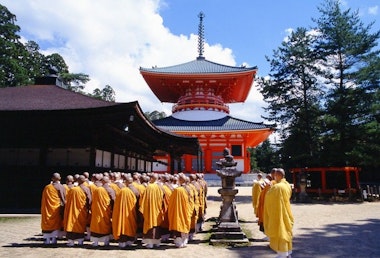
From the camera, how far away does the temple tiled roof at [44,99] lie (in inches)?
444

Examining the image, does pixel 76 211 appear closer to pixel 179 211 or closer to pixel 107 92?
pixel 179 211

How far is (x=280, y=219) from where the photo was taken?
221 inches

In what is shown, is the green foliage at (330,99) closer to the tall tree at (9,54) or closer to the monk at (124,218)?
the monk at (124,218)

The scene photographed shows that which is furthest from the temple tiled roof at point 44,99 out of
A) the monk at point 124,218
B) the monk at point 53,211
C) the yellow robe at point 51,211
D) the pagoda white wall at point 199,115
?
the pagoda white wall at point 199,115

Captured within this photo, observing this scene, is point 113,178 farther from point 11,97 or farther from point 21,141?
point 11,97

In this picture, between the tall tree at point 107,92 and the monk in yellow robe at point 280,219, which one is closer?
the monk in yellow robe at point 280,219

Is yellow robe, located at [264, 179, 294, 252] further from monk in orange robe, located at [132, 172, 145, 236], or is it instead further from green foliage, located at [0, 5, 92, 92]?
green foliage, located at [0, 5, 92, 92]

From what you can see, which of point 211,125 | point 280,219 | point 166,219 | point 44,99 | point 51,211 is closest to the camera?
point 280,219

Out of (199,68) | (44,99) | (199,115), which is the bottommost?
(44,99)

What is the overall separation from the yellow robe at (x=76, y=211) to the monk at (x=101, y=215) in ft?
0.79

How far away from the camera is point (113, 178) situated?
845 cm

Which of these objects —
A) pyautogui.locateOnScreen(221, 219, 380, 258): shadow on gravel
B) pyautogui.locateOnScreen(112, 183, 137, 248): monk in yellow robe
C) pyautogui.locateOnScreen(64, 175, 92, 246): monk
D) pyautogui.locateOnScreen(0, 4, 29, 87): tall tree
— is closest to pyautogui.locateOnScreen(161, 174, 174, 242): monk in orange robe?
pyautogui.locateOnScreen(112, 183, 137, 248): monk in yellow robe

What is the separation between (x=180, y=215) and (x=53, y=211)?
9.59 ft

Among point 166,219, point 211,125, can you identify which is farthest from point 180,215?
point 211,125
